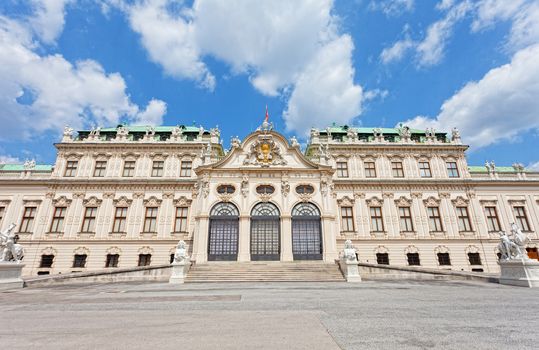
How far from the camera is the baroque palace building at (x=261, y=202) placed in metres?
26.1

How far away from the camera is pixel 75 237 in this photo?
92.3ft

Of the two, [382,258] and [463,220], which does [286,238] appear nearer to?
[382,258]

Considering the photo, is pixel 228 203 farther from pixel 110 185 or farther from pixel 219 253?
pixel 110 185

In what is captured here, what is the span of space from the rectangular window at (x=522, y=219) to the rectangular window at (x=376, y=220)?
1494 centimetres

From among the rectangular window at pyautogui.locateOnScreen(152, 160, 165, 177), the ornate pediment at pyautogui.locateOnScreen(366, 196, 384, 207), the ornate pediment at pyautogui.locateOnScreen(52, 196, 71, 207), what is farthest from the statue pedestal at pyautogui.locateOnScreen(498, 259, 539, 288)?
the ornate pediment at pyautogui.locateOnScreen(52, 196, 71, 207)

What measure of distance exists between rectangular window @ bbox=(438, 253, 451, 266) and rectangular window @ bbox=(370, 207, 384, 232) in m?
6.58

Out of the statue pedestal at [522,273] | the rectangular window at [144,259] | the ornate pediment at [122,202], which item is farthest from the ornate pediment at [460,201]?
the ornate pediment at [122,202]

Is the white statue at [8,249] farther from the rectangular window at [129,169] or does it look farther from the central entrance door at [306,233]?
the central entrance door at [306,233]

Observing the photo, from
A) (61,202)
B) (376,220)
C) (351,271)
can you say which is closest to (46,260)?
(61,202)

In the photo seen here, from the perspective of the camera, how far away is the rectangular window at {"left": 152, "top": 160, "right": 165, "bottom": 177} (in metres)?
31.2

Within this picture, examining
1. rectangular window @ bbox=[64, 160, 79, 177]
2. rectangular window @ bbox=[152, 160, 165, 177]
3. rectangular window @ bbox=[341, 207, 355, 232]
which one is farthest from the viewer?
rectangular window @ bbox=[152, 160, 165, 177]

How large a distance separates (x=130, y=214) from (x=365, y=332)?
2987 cm

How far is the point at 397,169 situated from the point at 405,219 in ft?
20.2

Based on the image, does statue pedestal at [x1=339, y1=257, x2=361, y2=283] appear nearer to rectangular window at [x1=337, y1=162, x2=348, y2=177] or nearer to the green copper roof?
rectangular window at [x1=337, y1=162, x2=348, y2=177]
